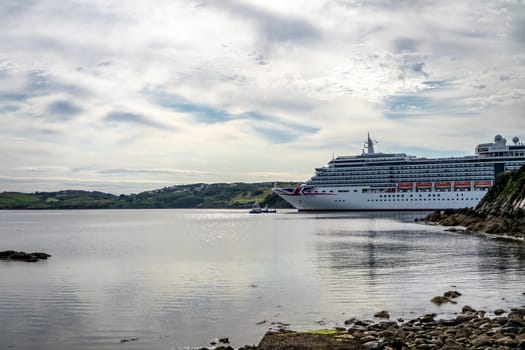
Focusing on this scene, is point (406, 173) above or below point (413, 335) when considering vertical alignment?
above

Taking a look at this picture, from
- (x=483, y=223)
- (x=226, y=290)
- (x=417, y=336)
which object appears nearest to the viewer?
(x=417, y=336)

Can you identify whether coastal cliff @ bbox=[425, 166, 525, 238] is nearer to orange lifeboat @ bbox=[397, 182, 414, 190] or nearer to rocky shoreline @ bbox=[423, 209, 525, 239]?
rocky shoreline @ bbox=[423, 209, 525, 239]

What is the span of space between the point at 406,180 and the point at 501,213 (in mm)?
65426

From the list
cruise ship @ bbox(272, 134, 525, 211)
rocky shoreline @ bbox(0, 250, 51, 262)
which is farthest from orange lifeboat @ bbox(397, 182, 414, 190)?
rocky shoreline @ bbox(0, 250, 51, 262)

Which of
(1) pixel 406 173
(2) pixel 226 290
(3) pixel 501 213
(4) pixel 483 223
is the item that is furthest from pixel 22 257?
(1) pixel 406 173

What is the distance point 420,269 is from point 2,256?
32.2 meters

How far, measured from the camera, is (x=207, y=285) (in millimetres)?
27906

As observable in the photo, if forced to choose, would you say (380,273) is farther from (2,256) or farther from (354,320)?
(2,256)

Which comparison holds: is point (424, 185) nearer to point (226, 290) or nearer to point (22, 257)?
point (22, 257)

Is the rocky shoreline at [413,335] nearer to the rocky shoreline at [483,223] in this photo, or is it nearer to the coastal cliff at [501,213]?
the rocky shoreline at [483,223]

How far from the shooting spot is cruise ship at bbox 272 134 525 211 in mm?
129750

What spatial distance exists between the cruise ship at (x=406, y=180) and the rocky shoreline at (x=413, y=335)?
117 m

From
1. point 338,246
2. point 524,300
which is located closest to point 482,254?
point 338,246

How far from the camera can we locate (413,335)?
52.3 feet
